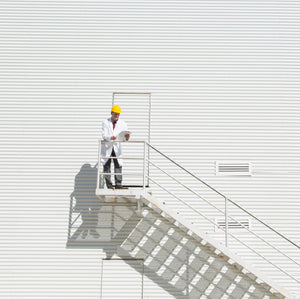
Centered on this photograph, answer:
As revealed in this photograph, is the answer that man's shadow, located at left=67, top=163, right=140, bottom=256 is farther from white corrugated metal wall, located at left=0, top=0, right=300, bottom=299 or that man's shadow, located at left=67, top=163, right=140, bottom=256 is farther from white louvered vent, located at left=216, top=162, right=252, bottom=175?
white louvered vent, located at left=216, top=162, right=252, bottom=175

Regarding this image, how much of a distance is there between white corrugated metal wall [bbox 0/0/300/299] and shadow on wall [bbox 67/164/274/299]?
1.48 feet

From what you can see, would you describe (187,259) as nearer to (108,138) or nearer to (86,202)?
(86,202)

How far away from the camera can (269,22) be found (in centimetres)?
1127

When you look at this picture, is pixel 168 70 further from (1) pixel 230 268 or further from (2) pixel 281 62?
(1) pixel 230 268

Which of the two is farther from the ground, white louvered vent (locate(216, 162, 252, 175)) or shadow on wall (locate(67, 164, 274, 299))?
white louvered vent (locate(216, 162, 252, 175))

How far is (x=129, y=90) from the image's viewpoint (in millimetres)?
10727

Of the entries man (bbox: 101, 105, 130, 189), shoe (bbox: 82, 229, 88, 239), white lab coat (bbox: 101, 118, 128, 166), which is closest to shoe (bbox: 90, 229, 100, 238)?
shoe (bbox: 82, 229, 88, 239)

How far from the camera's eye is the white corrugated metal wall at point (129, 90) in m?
9.82

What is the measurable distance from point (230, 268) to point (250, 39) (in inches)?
281

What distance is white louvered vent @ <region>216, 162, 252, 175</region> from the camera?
10156 mm

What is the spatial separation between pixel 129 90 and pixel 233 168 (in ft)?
13.1

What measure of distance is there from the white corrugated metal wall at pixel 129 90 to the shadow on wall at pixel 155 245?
1.48 feet

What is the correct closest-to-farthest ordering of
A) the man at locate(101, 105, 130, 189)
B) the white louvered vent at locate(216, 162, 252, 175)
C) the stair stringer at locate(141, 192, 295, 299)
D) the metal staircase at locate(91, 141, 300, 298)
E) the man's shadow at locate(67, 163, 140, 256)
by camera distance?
the stair stringer at locate(141, 192, 295, 299)
the man at locate(101, 105, 130, 189)
the metal staircase at locate(91, 141, 300, 298)
the man's shadow at locate(67, 163, 140, 256)
the white louvered vent at locate(216, 162, 252, 175)

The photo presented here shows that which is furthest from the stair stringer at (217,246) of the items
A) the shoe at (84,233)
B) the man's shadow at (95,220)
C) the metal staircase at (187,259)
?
the shoe at (84,233)
